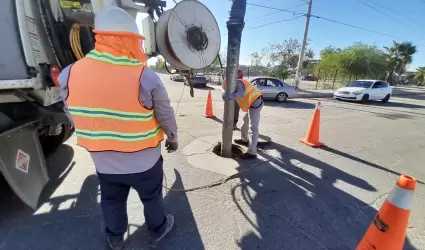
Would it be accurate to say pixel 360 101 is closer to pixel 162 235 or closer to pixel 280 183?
pixel 280 183

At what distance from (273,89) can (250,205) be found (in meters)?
9.67

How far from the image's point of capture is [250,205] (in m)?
2.66

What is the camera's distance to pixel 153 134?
1.70 metres

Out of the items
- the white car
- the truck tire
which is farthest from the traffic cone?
the white car

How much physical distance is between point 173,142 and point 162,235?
888mm

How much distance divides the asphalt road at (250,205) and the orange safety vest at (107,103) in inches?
44.8

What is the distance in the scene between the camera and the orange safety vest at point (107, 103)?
1412mm

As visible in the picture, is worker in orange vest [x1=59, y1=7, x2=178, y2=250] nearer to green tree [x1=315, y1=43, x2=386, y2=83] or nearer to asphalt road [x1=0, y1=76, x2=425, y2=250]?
asphalt road [x1=0, y1=76, x2=425, y2=250]

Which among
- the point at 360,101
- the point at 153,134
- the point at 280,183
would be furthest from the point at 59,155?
the point at 360,101

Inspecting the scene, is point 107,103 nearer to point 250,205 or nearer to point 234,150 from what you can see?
point 250,205

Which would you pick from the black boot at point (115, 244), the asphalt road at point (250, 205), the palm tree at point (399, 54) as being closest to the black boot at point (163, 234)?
the asphalt road at point (250, 205)

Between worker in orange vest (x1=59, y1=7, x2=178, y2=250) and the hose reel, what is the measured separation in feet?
3.54

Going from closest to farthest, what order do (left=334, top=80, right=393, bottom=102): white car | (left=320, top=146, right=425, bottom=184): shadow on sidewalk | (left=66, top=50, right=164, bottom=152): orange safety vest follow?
1. (left=66, top=50, right=164, bottom=152): orange safety vest
2. (left=320, top=146, right=425, bottom=184): shadow on sidewalk
3. (left=334, top=80, right=393, bottom=102): white car

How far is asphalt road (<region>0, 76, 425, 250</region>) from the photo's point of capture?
212 centimetres
